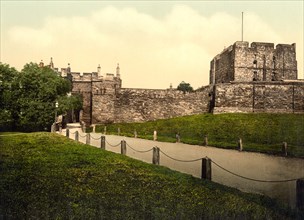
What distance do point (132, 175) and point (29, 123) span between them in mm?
23369

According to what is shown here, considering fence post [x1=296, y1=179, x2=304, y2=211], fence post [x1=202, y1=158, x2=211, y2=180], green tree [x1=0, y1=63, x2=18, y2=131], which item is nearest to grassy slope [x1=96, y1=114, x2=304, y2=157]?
green tree [x1=0, y1=63, x2=18, y2=131]

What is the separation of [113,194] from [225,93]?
32582 millimetres

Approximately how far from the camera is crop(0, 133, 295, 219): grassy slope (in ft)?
23.2

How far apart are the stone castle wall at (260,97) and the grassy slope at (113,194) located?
1100 inches

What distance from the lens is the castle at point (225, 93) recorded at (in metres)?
38.8

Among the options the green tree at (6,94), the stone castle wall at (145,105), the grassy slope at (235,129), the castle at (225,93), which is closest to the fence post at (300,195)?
the grassy slope at (235,129)

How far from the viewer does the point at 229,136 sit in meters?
27.2

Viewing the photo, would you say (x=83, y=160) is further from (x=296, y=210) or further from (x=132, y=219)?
(x=296, y=210)

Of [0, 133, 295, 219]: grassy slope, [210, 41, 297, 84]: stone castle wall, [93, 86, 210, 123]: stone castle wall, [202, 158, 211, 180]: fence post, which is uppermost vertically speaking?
[210, 41, 297, 84]: stone castle wall

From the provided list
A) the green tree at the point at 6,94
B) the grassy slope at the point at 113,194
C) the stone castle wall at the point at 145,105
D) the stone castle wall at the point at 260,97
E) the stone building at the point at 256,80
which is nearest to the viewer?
the grassy slope at the point at 113,194

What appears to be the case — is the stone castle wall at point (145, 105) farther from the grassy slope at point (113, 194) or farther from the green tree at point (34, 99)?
the grassy slope at point (113, 194)

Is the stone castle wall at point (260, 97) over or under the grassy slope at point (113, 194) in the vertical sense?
over

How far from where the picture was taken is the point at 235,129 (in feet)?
98.1

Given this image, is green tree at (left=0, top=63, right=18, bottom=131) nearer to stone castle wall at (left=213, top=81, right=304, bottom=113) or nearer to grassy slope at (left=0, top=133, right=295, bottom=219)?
grassy slope at (left=0, top=133, right=295, bottom=219)
